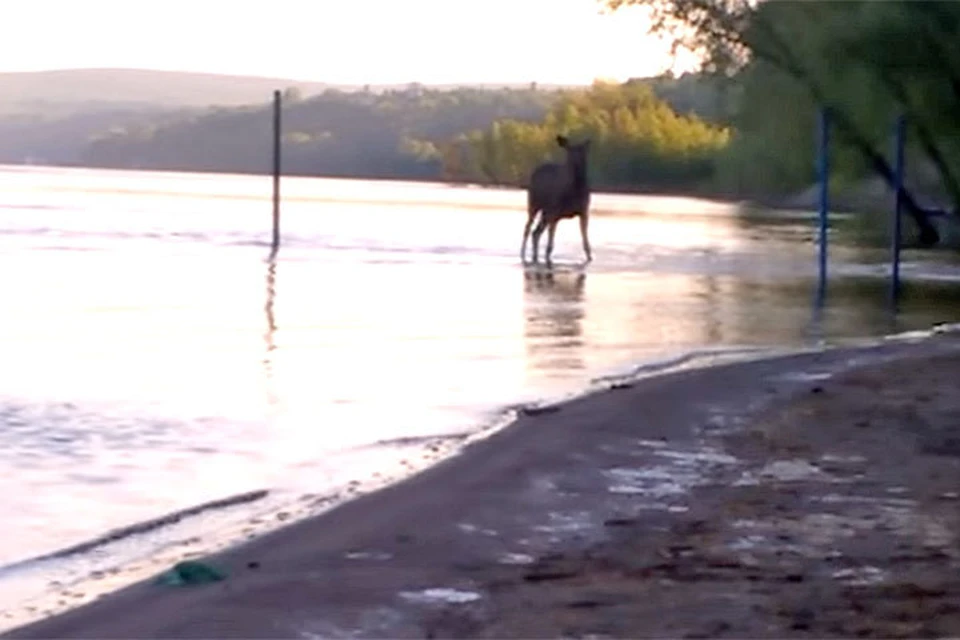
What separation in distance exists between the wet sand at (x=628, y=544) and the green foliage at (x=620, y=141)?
5998 centimetres

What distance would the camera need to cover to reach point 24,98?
119 metres

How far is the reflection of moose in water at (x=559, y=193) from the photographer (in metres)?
34.8

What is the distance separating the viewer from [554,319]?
74.4ft

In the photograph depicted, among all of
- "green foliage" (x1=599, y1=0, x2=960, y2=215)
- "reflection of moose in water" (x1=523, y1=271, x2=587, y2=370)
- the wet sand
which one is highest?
"green foliage" (x1=599, y1=0, x2=960, y2=215)

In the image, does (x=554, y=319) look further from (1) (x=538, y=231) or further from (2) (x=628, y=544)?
(2) (x=628, y=544)

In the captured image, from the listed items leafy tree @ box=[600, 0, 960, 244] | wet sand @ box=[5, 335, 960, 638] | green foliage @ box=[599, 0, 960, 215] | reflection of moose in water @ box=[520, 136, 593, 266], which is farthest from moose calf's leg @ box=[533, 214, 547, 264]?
wet sand @ box=[5, 335, 960, 638]

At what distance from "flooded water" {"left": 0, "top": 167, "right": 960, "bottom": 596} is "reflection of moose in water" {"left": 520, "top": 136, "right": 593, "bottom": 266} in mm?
780

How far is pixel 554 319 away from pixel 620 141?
56.5m

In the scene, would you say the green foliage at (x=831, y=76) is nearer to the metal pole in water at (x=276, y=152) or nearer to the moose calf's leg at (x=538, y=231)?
the moose calf's leg at (x=538, y=231)

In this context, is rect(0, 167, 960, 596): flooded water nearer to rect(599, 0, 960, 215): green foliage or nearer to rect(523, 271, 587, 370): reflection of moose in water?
rect(523, 271, 587, 370): reflection of moose in water

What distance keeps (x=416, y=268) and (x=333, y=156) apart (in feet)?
247

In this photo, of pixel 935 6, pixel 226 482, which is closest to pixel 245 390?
pixel 226 482

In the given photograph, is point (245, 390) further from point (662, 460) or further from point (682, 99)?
point (682, 99)

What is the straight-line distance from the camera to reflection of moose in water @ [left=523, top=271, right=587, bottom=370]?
18817 mm
